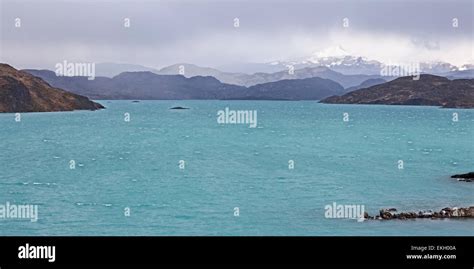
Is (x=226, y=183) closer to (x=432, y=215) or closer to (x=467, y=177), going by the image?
(x=467, y=177)

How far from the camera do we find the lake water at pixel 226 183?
107 feet

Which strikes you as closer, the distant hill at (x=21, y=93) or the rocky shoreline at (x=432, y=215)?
the rocky shoreline at (x=432, y=215)

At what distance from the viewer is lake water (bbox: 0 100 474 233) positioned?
32.5 m

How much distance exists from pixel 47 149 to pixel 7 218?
56.1 metres

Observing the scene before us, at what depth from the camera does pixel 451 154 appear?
80688mm

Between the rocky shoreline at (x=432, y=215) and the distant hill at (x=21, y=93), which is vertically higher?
the distant hill at (x=21, y=93)

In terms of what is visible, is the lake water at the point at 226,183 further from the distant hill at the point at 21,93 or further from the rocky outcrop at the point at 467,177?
the distant hill at the point at 21,93

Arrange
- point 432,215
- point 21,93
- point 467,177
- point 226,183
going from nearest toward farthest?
point 432,215 < point 467,177 < point 226,183 < point 21,93

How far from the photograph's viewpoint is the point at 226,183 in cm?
5191

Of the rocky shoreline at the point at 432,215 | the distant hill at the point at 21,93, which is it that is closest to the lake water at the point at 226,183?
the rocky shoreline at the point at 432,215

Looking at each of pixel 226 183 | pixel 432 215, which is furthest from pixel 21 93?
pixel 432 215

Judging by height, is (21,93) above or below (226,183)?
above

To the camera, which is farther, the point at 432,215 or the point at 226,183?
the point at 226,183
